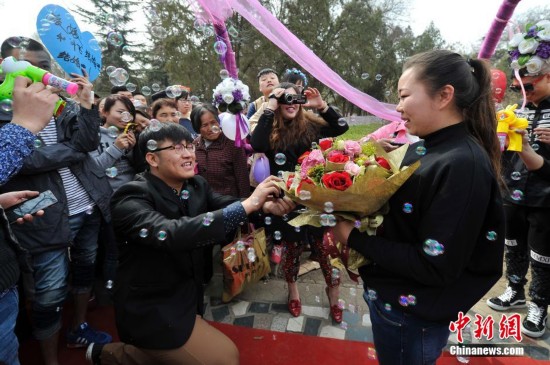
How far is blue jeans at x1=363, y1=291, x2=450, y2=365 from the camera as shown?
58.1 inches

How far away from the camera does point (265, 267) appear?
325cm

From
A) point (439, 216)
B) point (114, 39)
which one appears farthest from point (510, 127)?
point (114, 39)

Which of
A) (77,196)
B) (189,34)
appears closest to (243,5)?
(77,196)

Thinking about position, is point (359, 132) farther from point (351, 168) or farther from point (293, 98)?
point (351, 168)

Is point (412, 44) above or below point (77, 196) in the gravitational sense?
above

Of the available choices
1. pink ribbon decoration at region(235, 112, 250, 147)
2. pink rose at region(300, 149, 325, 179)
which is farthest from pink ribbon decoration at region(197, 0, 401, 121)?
pink rose at region(300, 149, 325, 179)

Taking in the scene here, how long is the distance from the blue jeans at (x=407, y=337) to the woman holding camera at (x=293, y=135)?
4.39ft

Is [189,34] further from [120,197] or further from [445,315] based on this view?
[445,315]

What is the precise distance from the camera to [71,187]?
2.56 meters

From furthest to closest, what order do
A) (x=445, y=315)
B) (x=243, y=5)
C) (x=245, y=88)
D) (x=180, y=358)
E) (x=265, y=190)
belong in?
(x=245, y=88) → (x=243, y=5) → (x=180, y=358) → (x=265, y=190) → (x=445, y=315)

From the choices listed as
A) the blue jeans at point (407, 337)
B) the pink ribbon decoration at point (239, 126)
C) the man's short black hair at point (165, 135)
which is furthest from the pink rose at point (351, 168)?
the pink ribbon decoration at point (239, 126)

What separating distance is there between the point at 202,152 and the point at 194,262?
158 centimetres

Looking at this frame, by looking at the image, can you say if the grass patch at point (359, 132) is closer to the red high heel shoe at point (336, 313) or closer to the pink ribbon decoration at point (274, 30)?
the pink ribbon decoration at point (274, 30)

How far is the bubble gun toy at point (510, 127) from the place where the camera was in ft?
7.21
